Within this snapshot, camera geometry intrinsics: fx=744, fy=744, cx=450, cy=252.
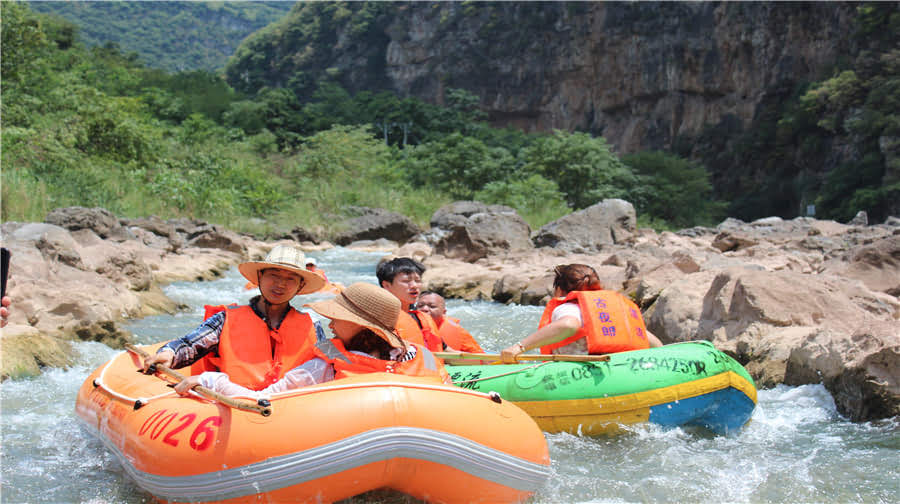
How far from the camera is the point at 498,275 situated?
10203mm

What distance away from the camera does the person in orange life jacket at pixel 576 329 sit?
4148mm

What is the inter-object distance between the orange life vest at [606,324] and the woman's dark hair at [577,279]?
0.13 m

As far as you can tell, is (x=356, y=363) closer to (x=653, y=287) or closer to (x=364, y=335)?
(x=364, y=335)

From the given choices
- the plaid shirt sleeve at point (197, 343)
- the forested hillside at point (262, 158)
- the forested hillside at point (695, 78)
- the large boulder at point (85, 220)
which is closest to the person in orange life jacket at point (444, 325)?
the plaid shirt sleeve at point (197, 343)

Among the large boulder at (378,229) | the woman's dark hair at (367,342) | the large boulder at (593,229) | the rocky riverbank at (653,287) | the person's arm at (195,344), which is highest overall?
the woman's dark hair at (367,342)

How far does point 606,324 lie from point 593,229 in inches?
435

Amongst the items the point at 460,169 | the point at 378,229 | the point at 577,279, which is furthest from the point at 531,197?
the point at 577,279

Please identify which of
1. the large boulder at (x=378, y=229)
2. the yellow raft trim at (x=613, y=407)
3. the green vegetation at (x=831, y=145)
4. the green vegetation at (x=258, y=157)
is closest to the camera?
the yellow raft trim at (x=613, y=407)

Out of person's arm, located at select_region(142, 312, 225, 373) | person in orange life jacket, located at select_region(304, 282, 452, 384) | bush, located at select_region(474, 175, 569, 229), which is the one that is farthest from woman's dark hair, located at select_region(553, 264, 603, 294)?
bush, located at select_region(474, 175, 569, 229)

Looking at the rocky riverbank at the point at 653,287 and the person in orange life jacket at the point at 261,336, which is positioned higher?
the person in orange life jacket at the point at 261,336

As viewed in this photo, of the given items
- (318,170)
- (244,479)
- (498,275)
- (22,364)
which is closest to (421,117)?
(318,170)

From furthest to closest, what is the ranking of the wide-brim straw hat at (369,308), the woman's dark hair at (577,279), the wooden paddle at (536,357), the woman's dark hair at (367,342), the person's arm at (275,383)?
the woman's dark hair at (577,279) → the wooden paddle at (536,357) → the woman's dark hair at (367,342) → the wide-brim straw hat at (369,308) → the person's arm at (275,383)

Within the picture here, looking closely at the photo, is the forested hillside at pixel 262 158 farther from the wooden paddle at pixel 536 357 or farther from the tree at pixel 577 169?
the wooden paddle at pixel 536 357

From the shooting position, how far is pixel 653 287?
7.14 metres
